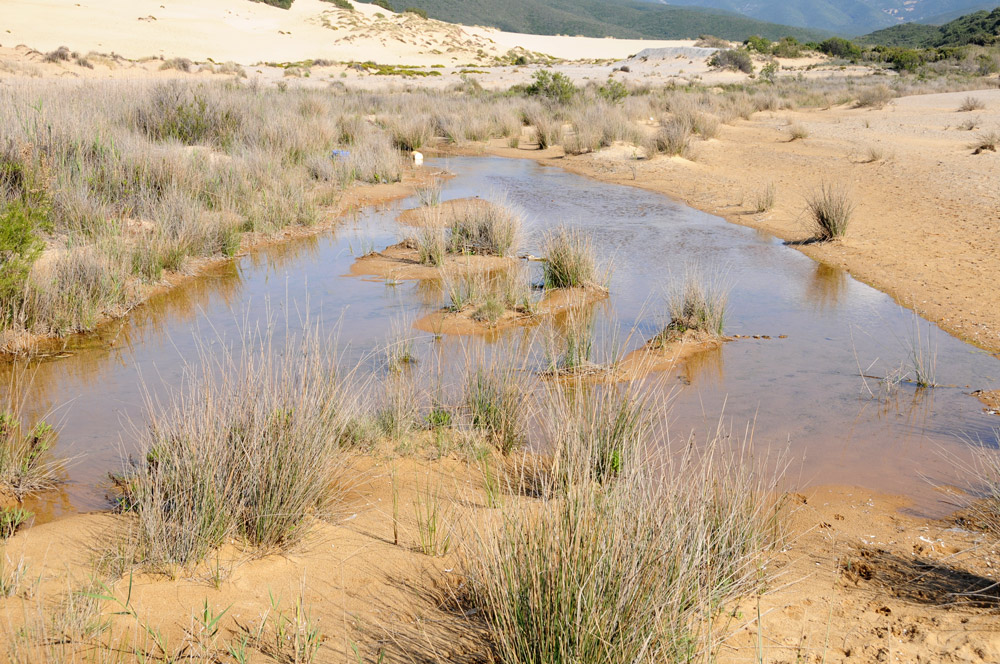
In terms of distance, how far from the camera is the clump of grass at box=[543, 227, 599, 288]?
26.6ft

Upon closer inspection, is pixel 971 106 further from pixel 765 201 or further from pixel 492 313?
pixel 492 313

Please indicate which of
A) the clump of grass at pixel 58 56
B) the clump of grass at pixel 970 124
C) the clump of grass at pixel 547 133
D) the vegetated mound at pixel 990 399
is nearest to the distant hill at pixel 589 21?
the clump of grass at pixel 58 56

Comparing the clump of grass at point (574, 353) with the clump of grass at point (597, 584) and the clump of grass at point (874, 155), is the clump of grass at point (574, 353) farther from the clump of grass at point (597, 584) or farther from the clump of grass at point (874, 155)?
the clump of grass at point (874, 155)

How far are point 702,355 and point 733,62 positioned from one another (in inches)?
1780

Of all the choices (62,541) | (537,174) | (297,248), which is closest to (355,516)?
(62,541)

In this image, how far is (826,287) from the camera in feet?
27.7

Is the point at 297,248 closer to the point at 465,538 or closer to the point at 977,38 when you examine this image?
the point at 465,538

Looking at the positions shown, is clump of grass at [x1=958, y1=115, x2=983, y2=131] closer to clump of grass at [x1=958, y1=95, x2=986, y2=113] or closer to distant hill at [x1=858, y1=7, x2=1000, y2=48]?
clump of grass at [x1=958, y1=95, x2=986, y2=113]

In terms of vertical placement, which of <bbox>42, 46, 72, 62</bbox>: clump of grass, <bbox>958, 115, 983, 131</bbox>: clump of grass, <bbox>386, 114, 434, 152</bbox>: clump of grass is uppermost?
<bbox>42, 46, 72, 62</bbox>: clump of grass

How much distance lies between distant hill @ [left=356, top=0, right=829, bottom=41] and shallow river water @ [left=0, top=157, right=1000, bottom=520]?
119 m

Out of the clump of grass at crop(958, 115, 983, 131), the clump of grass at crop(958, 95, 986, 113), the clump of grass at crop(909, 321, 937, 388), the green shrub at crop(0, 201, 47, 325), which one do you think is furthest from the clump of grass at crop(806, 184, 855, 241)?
the clump of grass at crop(958, 95, 986, 113)

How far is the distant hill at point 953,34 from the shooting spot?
56.6 metres

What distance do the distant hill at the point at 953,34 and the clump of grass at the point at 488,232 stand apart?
176 feet

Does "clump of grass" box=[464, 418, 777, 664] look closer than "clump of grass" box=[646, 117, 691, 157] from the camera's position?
Yes
